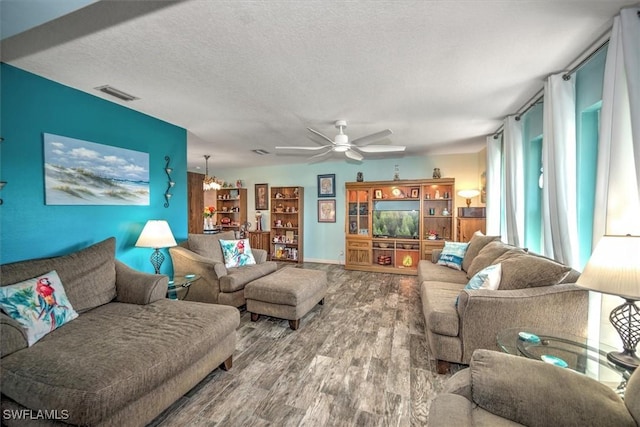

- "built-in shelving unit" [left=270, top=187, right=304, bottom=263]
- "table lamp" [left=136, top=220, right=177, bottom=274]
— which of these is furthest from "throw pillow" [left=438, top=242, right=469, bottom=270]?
"table lamp" [left=136, top=220, right=177, bottom=274]

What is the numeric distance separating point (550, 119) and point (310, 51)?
6.98 ft

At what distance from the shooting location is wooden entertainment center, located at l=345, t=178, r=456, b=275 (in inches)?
210

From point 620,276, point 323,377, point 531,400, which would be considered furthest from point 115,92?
point 620,276

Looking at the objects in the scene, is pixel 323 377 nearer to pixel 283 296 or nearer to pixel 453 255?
pixel 283 296

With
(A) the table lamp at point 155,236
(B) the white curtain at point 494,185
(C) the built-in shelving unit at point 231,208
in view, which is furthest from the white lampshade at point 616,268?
(C) the built-in shelving unit at point 231,208

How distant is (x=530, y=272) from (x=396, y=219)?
3.56 metres

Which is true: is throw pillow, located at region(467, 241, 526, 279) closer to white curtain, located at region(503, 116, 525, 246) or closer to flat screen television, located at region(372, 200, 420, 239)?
white curtain, located at region(503, 116, 525, 246)

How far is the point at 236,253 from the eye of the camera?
12.7ft

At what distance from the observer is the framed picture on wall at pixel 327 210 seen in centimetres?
Result: 640

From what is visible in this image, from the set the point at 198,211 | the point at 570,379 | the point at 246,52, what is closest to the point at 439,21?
the point at 246,52

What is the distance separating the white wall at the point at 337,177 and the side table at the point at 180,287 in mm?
3699

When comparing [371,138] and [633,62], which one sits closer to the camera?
[633,62]

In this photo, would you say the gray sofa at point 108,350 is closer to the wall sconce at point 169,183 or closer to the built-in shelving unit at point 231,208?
the wall sconce at point 169,183

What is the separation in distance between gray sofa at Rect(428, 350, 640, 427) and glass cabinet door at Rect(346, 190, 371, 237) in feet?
15.3
